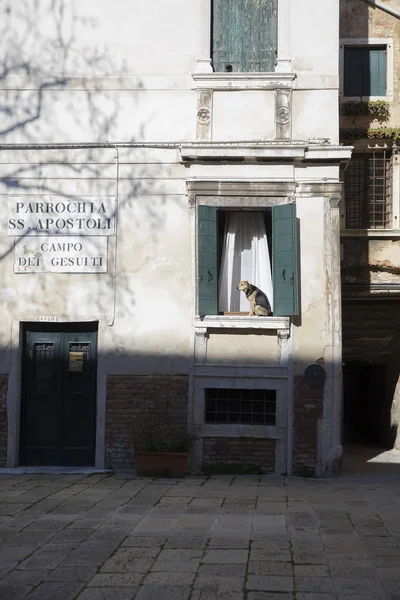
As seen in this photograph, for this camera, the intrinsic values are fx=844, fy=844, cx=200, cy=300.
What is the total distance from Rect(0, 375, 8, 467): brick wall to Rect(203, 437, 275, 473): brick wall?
9.67 ft

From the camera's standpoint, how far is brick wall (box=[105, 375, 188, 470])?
12305 millimetres

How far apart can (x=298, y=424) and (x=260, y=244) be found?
2775 mm

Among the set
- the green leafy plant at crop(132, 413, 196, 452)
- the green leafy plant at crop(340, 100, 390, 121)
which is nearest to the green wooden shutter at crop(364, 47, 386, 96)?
the green leafy plant at crop(340, 100, 390, 121)

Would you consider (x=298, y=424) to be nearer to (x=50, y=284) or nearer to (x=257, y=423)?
(x=257, y=423)

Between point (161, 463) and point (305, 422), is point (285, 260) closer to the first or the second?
point (305, 422)

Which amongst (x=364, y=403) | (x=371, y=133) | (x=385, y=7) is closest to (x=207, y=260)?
(x=371, y=133)

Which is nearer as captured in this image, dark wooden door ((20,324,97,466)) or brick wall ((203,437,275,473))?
brick wall ((203,437,275,473))

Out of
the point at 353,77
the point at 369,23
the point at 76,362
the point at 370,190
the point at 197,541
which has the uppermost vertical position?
the point at 369,23

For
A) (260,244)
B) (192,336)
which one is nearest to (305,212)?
(260,244)

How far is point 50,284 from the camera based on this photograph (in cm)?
1258

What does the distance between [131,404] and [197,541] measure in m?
5.14

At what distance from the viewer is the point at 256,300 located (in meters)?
12.4

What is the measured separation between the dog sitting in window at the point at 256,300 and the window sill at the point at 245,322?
14 centimetres

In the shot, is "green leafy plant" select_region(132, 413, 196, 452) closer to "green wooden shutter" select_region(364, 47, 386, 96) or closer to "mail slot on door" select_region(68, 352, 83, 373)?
"mail slot on door" select_region(68, 352, 83, 373)
